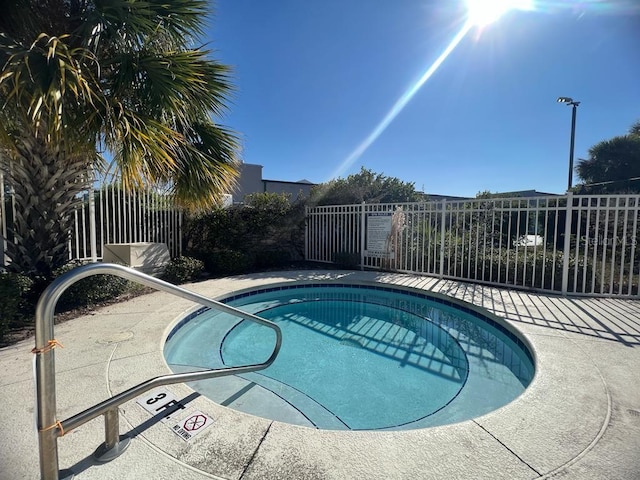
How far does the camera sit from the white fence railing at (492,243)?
5965 millimetres

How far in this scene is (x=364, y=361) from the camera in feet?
13.6

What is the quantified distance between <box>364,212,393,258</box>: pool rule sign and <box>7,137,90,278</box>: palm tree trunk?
6917 millimetres

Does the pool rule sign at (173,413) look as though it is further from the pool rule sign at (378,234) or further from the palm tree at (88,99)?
the pool rule sign at (378,234)

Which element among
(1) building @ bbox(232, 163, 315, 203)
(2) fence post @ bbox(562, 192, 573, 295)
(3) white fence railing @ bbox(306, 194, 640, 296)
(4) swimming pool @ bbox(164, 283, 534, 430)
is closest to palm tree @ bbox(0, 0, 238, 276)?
(4) swimming pool @ bbox(164, 283, 534, 430)

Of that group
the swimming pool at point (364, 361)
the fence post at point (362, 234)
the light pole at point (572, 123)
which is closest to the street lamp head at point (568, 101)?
the light pole at point (572, 123)

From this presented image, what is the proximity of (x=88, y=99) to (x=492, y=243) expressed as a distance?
25.6 feet

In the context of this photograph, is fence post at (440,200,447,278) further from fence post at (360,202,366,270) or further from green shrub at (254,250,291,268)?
green shrub at (254,250,291,268)

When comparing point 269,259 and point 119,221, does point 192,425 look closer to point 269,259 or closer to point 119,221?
point 119,221

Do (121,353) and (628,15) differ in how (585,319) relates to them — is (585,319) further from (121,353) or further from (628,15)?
(121,353)

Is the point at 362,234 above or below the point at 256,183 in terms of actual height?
below

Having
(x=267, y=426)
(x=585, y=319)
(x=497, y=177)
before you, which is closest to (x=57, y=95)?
(x=267, y=426)

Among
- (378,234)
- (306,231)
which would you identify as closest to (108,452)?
(378,234)

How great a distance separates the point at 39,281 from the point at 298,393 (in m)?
4.63

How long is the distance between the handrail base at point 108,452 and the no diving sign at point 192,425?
0.32m
